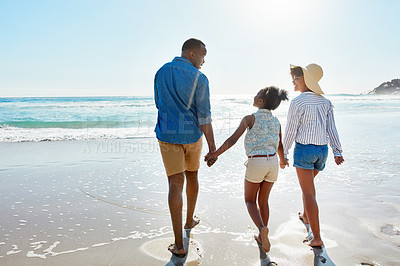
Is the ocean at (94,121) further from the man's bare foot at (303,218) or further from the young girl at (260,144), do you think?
the young girl at (260,144)

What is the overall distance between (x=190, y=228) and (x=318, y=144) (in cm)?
164

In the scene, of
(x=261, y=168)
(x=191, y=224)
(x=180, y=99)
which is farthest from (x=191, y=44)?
(x=191, y=224)

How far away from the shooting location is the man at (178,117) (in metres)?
2.80

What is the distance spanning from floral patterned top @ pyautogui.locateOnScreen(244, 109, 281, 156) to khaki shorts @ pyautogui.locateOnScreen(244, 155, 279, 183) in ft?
0.23

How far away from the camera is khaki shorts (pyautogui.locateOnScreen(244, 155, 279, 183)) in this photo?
9.55ft

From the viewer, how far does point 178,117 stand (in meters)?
2.83

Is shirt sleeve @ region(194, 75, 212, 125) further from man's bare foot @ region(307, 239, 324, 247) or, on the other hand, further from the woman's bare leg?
man's bare foot @ region(307, 239, 324, 247)

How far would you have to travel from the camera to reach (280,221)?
3.52m

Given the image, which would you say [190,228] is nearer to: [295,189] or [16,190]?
[295,189]

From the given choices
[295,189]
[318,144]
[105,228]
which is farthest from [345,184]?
[105,228]

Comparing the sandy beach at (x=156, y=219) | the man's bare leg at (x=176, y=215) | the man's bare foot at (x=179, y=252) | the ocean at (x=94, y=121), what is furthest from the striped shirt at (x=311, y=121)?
the ocean at (x=94, y=121)

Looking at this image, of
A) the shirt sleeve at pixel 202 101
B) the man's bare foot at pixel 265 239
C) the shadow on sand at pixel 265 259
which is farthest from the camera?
the shirt sleeve at pixel 202 101

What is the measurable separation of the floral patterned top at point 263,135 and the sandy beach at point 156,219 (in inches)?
37.0

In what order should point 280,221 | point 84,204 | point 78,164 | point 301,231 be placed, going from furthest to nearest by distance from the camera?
point 78,164 < point 84,204 < point 280,221 < point 301,231
